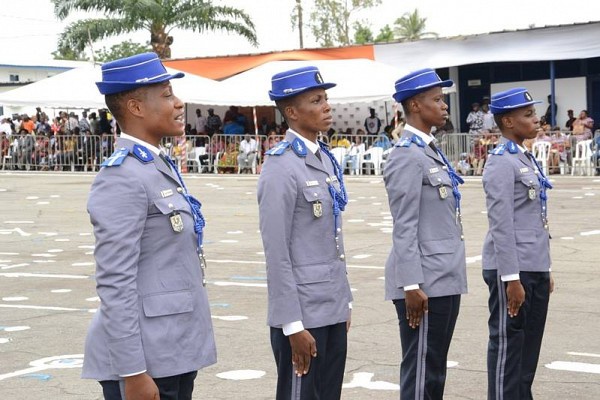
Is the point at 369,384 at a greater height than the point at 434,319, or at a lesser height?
lesser

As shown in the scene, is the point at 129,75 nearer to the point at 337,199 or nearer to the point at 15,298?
the point at 337,199

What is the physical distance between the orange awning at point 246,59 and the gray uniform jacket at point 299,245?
2709 cm

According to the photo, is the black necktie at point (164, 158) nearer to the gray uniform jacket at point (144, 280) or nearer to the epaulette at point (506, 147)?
the gray uniform jacket at point (144, 280)

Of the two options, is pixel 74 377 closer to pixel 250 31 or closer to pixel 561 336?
pixel 561 336

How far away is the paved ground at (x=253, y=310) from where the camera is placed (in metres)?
7.38

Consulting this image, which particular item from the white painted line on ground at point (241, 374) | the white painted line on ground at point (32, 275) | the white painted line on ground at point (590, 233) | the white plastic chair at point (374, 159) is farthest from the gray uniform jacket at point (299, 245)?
the white plastic chair at point (374, 159)

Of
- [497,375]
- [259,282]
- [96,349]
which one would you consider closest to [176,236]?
[96,349]

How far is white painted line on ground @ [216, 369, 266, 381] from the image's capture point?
24.7ft

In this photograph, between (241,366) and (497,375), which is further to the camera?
(241,366)

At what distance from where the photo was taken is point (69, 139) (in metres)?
32.7

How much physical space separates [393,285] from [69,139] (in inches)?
1102

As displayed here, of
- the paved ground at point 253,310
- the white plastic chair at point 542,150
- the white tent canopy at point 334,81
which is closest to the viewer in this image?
the paved ground at point 253,310

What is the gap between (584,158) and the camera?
83.4 feet

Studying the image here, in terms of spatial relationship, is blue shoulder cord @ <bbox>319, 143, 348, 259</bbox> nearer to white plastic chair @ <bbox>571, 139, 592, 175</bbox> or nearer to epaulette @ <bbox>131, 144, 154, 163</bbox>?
epaulette @ <bbox>131, 144, 154, 163</bbox>
